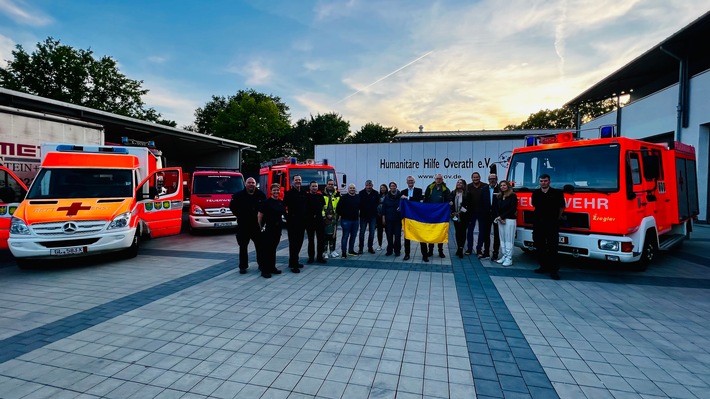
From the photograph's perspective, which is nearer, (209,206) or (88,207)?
(88,207)

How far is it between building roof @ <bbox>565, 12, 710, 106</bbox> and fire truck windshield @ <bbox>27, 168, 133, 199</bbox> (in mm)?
20588

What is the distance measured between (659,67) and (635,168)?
18.7 meters

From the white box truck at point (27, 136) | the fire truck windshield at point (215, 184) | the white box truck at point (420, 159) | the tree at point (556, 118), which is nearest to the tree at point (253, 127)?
the white box truck at point (420, 159)

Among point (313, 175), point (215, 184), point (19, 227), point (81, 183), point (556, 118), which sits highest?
point (556, 118)

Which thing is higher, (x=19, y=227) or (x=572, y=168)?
(x=572, y=168)

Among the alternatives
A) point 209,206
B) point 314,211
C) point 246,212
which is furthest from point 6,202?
point 314,211

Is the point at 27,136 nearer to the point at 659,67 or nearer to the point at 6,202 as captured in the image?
the point at 6,202

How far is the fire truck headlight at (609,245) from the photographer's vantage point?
590 cm

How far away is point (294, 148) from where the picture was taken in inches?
1965

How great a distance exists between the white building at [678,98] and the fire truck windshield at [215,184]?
1236cm

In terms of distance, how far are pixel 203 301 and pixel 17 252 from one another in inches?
169

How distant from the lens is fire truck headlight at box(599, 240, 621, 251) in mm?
5902

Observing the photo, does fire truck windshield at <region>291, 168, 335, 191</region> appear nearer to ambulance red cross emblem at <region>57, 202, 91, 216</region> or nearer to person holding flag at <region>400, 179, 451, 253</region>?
person holding flag at <region>400, 179, 451, 253</region>

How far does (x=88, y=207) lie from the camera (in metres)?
6.88
